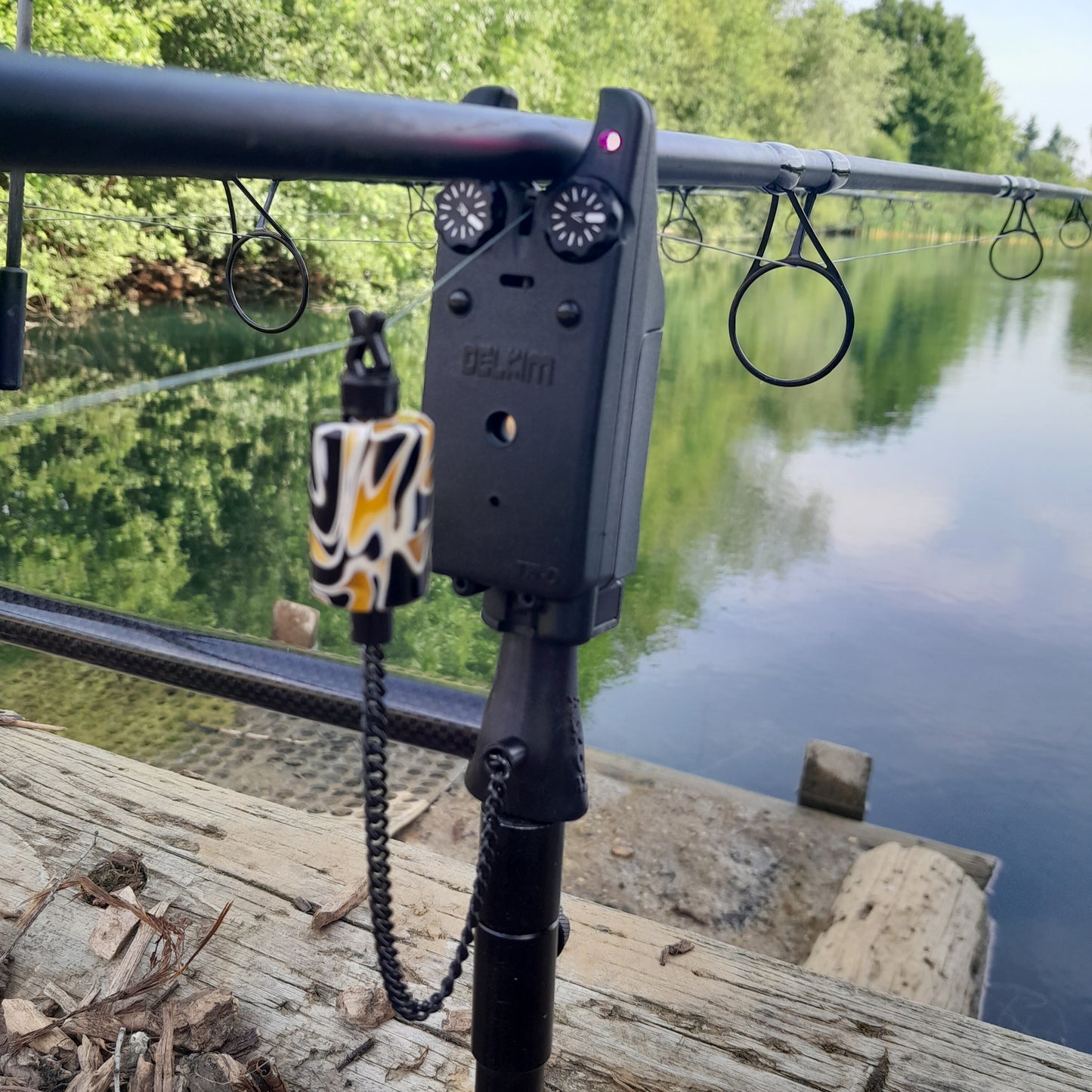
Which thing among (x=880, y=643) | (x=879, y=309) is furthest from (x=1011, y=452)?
Result: (x=879, y=309)

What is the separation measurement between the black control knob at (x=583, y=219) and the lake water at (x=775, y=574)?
3475mm

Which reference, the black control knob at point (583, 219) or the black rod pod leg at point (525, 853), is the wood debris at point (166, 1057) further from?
the black control knob at point (583, 219)

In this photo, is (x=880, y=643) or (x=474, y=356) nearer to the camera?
(x=474, y=356)

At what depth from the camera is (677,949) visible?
43.0 inches

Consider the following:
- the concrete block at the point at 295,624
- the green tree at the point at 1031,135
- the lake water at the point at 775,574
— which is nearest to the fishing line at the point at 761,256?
the concrete block at the point at 295,624

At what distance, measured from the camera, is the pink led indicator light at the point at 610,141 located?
64 cm

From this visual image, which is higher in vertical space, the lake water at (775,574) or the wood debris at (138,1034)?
the wood debris at (138,1034)

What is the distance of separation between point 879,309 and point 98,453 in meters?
14.8

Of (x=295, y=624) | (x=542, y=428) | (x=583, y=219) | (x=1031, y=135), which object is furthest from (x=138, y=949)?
(x=1031, y=135)

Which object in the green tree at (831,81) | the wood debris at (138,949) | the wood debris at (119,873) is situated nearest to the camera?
the wood debris at (138,949)

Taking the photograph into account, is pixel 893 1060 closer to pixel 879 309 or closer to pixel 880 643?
pixel 880 643

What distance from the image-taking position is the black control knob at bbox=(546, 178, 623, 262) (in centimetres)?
63

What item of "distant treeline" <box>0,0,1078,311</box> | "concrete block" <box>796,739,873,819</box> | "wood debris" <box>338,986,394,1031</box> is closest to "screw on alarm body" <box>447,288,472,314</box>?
"wood debris" <box>338,986,394,1031</box>

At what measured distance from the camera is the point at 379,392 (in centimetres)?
55
